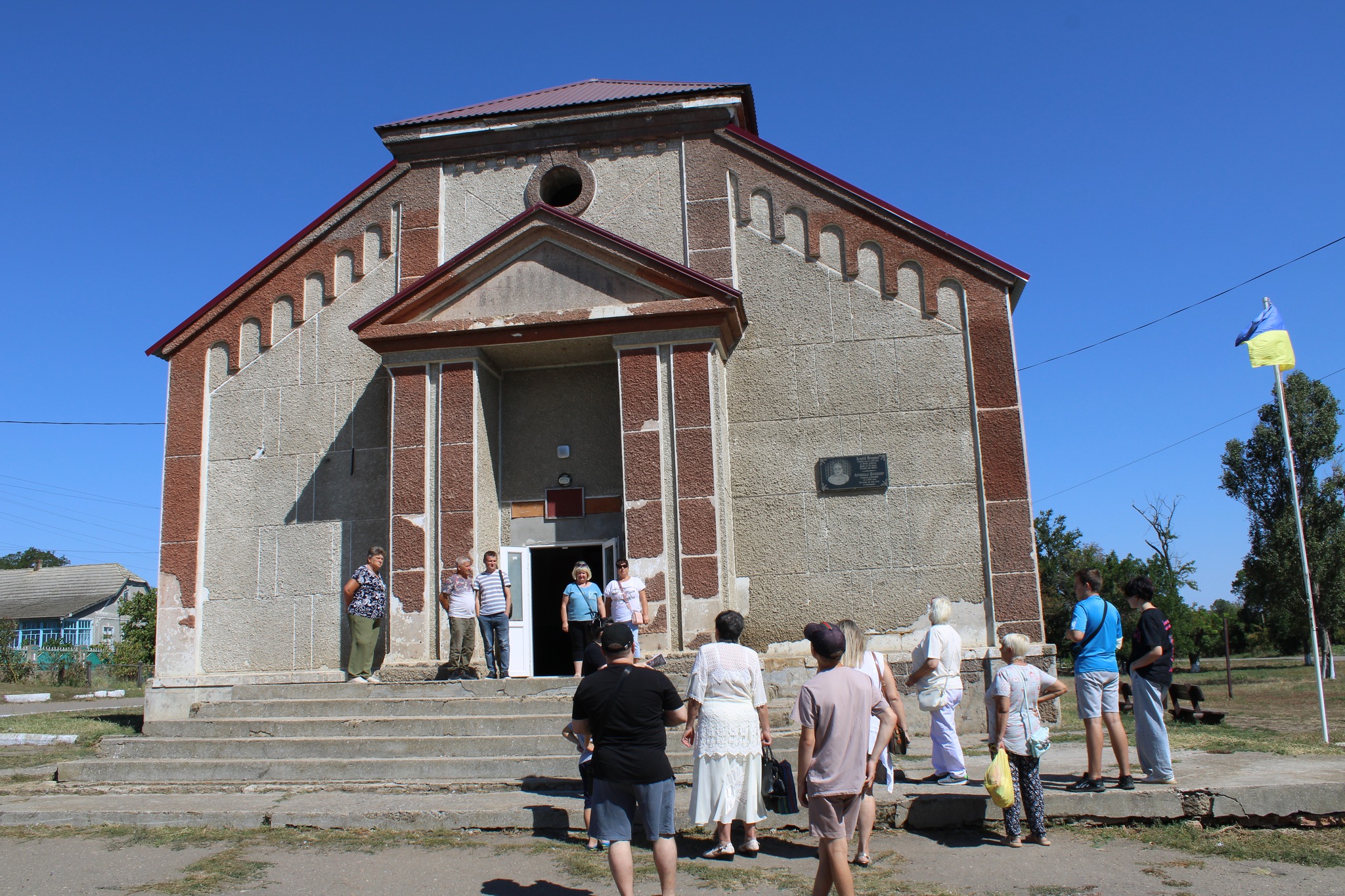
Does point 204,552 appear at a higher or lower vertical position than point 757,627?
higher

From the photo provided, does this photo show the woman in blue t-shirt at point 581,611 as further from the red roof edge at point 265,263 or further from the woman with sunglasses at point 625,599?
the red roof edge at point 265,263

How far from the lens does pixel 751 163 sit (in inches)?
516

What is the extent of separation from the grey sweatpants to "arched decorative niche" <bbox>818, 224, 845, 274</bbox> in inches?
276

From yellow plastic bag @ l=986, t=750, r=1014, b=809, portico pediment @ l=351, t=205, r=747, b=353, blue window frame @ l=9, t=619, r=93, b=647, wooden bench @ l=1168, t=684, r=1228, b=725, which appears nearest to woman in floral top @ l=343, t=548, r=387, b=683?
portico pediment @ l=351, t=205, r=747, b=353

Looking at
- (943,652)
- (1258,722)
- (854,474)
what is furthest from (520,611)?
(1258,722)

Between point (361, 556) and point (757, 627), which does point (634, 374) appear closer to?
point (757, 627)

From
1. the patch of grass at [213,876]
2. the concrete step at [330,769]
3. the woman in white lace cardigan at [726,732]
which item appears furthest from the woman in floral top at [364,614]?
the woman in white lace cardigan at [726,732]

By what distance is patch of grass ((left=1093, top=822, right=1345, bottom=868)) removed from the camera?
19.4 ft

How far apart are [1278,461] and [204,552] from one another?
37375 mm

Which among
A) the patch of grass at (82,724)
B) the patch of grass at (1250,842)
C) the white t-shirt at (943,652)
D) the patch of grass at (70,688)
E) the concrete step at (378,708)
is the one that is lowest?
the patch of grass at (70,688)

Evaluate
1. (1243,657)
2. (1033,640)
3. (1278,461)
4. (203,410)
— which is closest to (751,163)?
(1033,640)

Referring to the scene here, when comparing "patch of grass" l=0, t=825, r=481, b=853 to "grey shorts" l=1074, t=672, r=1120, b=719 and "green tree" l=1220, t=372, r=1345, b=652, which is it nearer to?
"grey shorts" l=1074, t=672, r=1120, b=719

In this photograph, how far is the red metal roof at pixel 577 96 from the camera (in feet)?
44.0

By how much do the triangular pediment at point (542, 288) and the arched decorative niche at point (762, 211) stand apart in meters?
2.28
